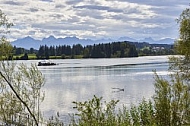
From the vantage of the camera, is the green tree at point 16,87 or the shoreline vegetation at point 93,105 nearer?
the shoreline vegetation at point 93,105

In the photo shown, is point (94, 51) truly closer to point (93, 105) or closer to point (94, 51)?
point (94, 51)

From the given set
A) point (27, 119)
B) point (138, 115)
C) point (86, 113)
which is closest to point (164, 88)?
point (138, 115)

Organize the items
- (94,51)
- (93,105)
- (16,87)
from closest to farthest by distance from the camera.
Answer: (93,105), (16,87), (94,51)

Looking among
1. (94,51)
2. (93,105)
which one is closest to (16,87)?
(93,105)

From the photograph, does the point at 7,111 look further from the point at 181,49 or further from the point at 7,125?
the point at 181,49

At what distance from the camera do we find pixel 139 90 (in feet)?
184

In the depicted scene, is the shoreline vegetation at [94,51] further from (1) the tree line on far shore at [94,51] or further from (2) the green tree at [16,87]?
(2) the green tree at [16,87]

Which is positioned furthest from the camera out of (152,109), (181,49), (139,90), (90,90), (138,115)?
(90,90)

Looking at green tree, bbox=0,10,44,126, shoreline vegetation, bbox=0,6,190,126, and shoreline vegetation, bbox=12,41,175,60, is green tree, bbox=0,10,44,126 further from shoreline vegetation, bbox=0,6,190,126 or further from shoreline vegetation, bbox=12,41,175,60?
shoreline vegetation, bbox=12,41,175,60

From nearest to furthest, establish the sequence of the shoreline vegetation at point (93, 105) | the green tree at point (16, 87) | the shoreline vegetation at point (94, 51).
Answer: the shoreline vegetation at point (93, 105) → the green tree at point (16, 87) → the shoreline vegetation at point (94, 51)

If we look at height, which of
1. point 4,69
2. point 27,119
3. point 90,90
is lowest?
point 90,90

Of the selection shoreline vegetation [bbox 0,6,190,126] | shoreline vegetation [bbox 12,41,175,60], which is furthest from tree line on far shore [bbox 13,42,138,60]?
shoreline vegetation [bbox 0,6,190,126]

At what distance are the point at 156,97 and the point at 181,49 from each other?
9013mm

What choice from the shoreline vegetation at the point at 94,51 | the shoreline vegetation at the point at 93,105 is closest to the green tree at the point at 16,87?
the shoreline vegetation at the point at 93,105
